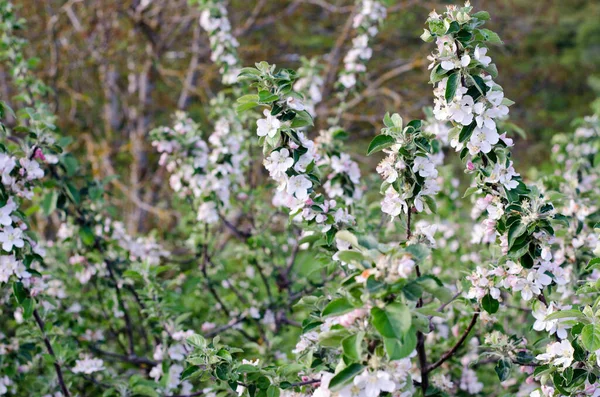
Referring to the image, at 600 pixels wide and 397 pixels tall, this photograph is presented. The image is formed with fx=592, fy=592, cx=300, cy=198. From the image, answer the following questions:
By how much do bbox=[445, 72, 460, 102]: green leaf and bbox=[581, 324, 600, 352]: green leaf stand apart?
1.99 feet

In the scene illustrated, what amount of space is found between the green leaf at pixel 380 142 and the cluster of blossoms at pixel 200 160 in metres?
1.14

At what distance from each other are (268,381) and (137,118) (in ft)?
13.8

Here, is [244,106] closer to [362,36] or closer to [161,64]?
[362,36]

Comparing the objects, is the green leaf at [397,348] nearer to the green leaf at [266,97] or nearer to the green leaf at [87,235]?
the green leaf at [266,97]

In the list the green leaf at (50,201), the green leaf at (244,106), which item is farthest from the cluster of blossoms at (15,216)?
the green leaf at (244,106)

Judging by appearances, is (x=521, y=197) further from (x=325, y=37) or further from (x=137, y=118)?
(x=325, y=37)

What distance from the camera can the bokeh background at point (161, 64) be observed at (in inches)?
199

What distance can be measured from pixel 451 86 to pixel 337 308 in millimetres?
625

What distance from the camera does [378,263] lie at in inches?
44.5

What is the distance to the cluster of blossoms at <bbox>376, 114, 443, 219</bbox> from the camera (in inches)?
57.3

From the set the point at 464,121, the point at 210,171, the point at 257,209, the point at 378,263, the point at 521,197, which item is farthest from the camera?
the point at 257,209

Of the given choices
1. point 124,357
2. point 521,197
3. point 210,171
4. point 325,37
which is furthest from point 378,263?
point 325,37

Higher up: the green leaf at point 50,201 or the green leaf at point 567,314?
the green leaf at point 50,201

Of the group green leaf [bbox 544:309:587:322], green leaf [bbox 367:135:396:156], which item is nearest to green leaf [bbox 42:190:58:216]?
green leaf [bbox 367:135:396:156]
